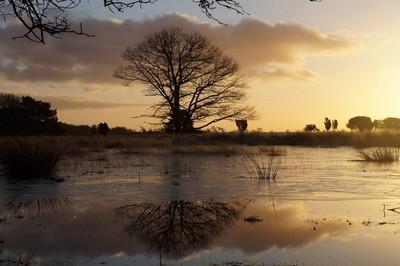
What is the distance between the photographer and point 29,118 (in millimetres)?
45219

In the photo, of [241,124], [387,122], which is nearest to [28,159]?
[241,124]

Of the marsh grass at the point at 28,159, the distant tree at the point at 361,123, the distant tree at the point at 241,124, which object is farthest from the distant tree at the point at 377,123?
the marsh grass at the point at 28,159

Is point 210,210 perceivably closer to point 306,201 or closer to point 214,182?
point 306,201

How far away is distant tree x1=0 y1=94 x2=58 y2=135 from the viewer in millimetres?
43719

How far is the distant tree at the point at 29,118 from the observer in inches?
1721

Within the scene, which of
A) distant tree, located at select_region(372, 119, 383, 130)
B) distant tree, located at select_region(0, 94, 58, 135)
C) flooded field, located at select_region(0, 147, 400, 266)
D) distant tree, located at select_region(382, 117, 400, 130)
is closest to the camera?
flooded field, located at select_region(0, 147, 400, 266)

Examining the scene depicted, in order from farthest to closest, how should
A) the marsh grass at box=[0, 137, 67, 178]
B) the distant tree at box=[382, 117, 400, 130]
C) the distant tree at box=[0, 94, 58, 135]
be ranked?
the distant tree at box=[382, 117, 400, 130], the distant tree at box=[0, 94, 58, 135], the marsh grass at box=[0, 137, 67, 178]

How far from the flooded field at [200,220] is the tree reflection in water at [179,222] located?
14mm

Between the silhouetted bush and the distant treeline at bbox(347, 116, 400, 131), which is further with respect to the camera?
the silhouetted bush

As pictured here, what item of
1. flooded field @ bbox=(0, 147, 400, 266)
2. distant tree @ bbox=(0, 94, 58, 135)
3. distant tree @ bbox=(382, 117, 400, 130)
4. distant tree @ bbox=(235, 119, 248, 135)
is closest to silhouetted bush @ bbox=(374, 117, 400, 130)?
distant tree @ bbox=(382, 117, 400, 130)

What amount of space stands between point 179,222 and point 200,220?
35 cm

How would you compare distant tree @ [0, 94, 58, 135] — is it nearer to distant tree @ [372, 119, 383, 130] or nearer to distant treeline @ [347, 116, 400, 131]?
distant treeline @ [347, 116, 400, 131]

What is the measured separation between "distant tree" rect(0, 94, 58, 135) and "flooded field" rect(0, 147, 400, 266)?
31412mm

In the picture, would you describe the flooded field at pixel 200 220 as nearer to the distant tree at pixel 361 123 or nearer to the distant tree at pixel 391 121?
the distant tree at pixel 361 123
